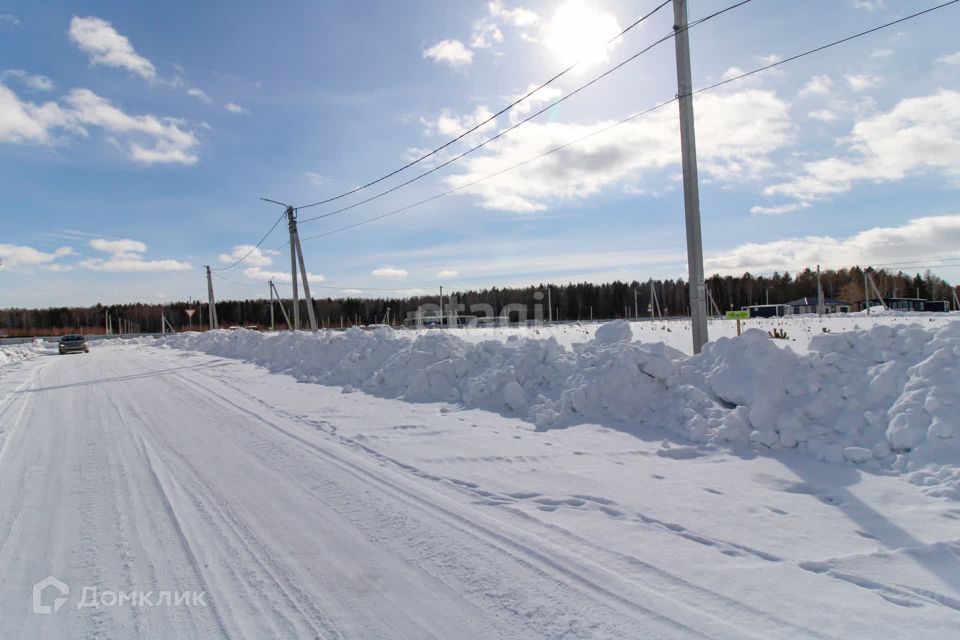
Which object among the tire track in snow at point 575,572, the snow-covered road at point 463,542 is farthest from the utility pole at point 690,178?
the tire track in snow at point 575,572

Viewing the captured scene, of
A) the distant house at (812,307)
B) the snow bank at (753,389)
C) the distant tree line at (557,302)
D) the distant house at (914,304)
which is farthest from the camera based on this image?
the distant tree line at (557,302)

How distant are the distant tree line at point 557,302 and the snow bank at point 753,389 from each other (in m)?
81.9

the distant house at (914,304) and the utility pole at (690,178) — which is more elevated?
the utility pole at (690,178)

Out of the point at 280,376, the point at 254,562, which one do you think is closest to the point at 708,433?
the point at 254,562

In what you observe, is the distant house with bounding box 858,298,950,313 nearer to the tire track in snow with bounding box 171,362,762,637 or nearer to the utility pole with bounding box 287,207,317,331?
the utility pole with bounding box 287,207,317,331

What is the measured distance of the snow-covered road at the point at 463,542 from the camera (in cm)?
295

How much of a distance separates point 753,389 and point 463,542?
450cm

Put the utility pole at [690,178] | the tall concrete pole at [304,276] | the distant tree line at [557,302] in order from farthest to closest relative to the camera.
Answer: the distant tree line at [557,302]
the tall concrete pole at [304,276]
the utility pole at [690,178]

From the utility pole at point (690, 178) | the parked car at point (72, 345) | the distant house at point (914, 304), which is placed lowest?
the distant house at point (914, 304)

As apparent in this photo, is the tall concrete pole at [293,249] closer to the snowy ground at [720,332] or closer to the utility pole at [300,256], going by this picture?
the utility pole at [300,256]

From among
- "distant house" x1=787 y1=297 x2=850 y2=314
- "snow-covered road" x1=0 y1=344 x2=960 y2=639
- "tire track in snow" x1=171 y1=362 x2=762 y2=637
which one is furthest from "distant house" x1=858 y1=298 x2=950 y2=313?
"tire track in snow" x1=171 y1=362 x2=762 y2=637

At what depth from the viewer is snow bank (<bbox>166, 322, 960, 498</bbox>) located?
16.9 ft

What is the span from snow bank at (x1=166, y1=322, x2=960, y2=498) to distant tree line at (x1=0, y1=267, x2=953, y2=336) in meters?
81.9

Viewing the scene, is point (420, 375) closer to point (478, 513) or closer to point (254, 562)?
point (478, 513)
